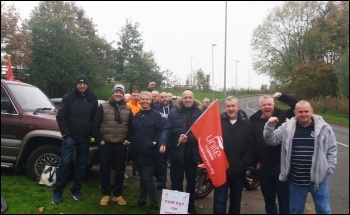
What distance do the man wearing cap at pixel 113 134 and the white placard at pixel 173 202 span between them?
1296 millimetres

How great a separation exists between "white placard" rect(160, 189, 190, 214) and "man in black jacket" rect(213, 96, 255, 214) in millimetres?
452

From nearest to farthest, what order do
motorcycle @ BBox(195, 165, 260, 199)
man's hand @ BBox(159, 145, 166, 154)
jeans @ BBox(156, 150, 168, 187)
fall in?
man's hand @ BBox(159, 145, 166, 154), motorcycle @ BBox(195, 165, 260, 199), jeans @ BBox(156, 150, 168, 187)

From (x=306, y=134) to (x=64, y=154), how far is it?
3681 mm

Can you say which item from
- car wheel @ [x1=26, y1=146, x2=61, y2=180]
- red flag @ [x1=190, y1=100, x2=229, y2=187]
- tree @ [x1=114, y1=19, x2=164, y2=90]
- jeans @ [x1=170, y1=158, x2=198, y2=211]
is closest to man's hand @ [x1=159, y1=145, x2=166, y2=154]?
jeans @ [x1=170, y1=158, x2=198, y2=211]

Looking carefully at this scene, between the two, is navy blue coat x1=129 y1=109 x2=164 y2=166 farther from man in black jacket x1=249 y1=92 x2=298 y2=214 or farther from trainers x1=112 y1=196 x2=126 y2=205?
man in black jacket x1=249 y1=92 x2=298 y2=214

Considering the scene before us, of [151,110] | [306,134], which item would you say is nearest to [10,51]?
[151,110]

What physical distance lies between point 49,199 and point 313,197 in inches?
161

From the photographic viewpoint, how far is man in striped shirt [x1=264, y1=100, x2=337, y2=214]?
158 inches

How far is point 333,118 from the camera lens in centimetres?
2520

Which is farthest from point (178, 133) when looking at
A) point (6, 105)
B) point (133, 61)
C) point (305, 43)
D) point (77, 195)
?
point (305, 43)

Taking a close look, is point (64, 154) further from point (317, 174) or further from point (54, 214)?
point (317, 174)

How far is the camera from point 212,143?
4785mm

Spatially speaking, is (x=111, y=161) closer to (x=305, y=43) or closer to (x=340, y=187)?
(x=340, y=187)

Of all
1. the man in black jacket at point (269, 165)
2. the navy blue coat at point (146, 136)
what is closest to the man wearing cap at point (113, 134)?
the navy blue coat at point (146, 136)
